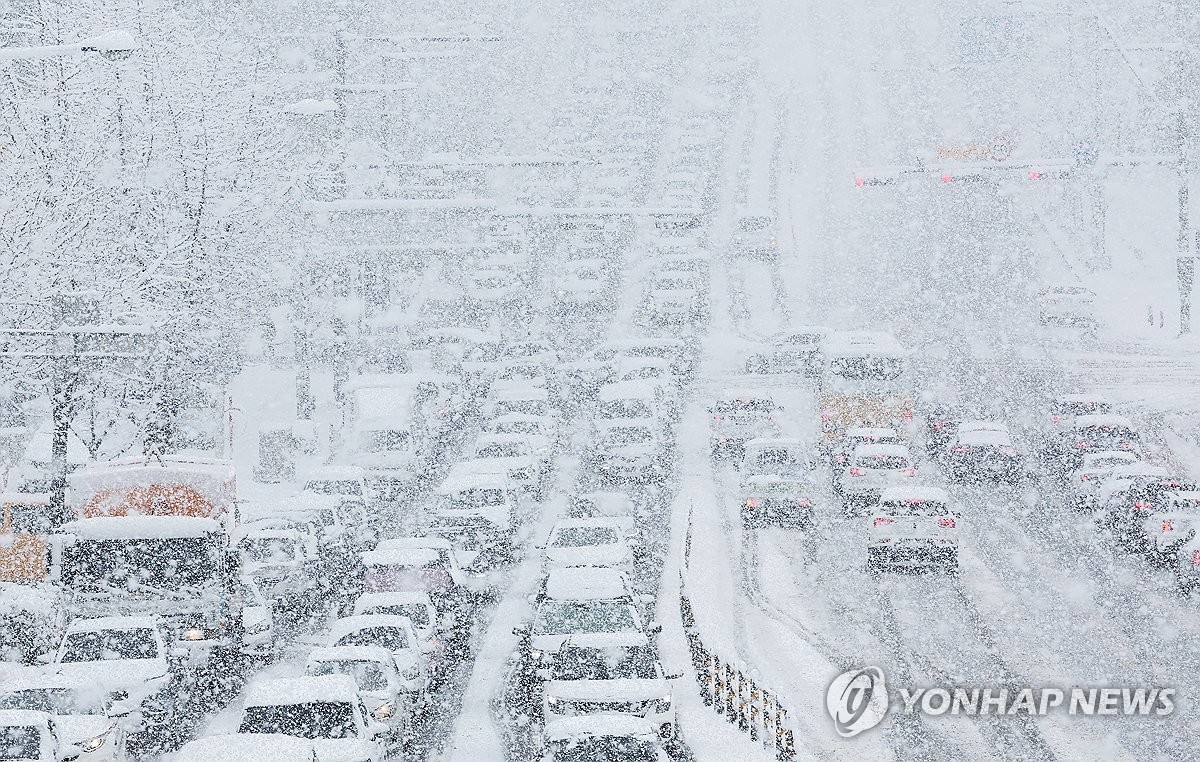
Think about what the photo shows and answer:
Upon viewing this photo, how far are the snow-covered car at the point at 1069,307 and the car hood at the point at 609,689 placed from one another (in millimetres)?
41317

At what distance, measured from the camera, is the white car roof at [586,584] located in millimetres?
22594

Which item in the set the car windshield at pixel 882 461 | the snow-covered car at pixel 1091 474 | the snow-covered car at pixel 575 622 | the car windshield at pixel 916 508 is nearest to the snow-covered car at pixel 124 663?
the snow-covered car at pixel 575 622

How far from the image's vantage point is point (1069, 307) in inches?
2207

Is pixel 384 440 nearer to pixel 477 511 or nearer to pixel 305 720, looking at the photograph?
pixel 477 511

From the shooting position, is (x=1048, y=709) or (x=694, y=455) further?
(x=694, y=455)

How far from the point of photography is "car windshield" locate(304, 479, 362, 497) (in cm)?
3397

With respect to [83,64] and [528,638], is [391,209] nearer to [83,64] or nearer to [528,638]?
[83,64]

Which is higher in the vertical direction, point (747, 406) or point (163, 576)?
point (747, 406)

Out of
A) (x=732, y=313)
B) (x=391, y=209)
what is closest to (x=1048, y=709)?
(x=391, y=209)

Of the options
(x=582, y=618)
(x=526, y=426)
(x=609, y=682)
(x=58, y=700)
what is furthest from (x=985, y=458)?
(x=58, y=700)

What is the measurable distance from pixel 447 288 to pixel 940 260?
70.1 ft

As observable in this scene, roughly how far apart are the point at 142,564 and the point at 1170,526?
52.5 ft

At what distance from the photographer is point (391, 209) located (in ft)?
150

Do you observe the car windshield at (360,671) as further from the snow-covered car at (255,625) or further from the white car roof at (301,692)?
the snow-covered car at (255,625)
